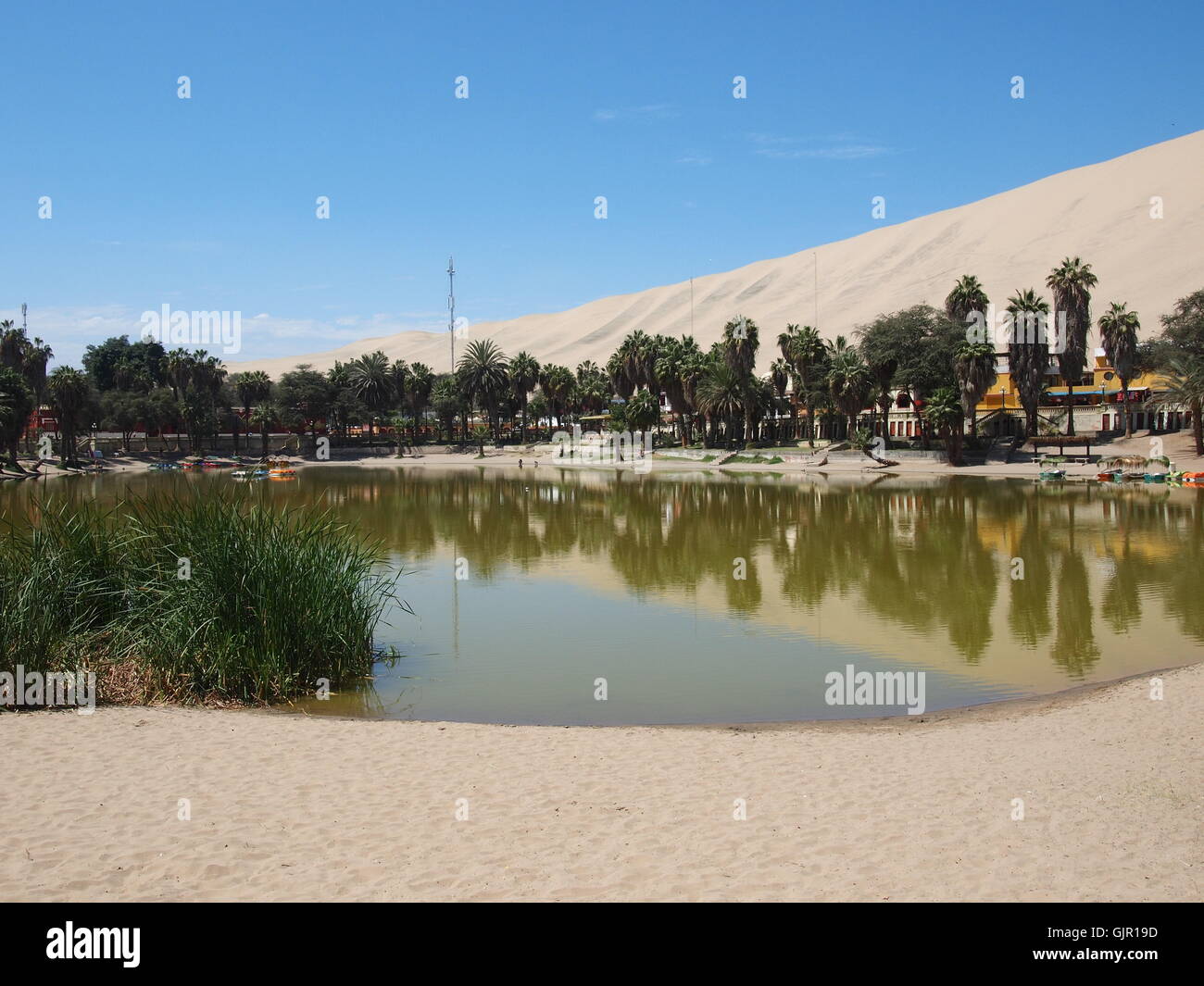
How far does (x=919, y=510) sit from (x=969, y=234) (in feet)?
579

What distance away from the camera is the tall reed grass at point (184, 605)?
1206cm

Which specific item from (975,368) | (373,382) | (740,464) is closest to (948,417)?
(975,368)

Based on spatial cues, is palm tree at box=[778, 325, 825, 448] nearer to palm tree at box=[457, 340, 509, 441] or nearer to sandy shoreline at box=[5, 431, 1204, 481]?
sandy shoreline at box=[5, 431, 1204, 481]

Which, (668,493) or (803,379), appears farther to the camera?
Result: (803,379)

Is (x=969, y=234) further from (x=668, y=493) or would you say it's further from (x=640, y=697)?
(x=640, y=697)

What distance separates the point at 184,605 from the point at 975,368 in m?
61.8

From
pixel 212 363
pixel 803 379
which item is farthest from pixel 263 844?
pixel 212 363

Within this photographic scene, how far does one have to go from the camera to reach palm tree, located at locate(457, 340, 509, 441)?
105125 mm

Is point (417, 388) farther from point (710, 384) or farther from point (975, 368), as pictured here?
point (975, 368)

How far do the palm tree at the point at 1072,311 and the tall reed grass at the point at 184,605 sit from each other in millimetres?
69401

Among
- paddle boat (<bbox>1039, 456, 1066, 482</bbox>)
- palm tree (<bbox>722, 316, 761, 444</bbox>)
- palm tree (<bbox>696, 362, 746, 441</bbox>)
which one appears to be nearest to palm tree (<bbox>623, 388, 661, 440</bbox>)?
palm tree (<bbox>696, 362, 746, 441</bbox>)

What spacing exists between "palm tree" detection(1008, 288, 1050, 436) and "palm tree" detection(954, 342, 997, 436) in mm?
2970
